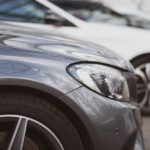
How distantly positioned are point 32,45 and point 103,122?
679mm

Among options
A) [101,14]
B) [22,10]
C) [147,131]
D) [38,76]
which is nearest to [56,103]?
[38,76]

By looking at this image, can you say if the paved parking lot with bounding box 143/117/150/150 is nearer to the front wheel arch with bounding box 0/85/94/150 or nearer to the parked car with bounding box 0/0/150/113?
the parked car with bounding box 0/0/150/113

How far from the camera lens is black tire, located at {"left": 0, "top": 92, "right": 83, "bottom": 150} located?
335 centimetres

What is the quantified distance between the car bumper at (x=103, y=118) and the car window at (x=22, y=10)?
11.2ft

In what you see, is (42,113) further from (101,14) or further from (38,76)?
(101,14)

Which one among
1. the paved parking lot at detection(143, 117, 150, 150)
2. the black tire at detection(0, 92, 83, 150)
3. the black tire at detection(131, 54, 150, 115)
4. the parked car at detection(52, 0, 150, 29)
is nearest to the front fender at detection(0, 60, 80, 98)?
the black tire at detection(0, 92, 83, 150)

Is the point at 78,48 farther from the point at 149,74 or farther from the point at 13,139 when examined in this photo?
the point at 149,74

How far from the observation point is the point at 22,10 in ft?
22.3

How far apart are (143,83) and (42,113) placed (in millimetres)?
3694

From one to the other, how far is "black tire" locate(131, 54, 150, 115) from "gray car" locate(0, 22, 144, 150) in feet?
10.7

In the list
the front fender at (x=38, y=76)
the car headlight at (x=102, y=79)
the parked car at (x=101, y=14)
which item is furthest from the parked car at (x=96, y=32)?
the front fender at (x=38, y=76)

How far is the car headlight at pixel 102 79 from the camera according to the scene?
11.5 ft

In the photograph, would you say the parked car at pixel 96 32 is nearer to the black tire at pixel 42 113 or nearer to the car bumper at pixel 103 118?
the car bumper at pixel 103 118

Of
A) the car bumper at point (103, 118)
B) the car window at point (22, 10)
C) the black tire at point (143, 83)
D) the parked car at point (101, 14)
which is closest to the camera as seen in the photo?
the car bumper at point (103, 118)
